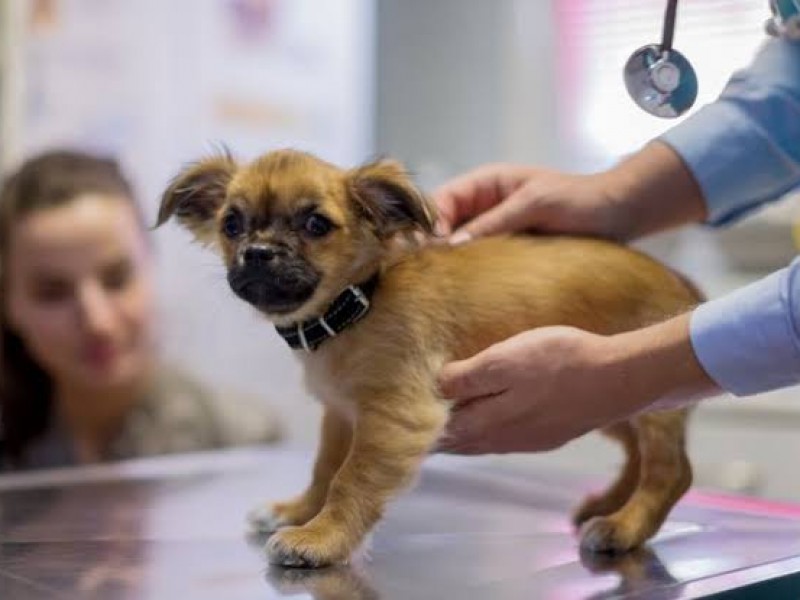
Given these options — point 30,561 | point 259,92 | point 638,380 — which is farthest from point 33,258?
point 638,380

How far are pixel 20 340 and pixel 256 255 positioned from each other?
3.87ft

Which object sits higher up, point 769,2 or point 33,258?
point 769,2

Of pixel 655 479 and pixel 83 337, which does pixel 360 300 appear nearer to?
pixel 655 479

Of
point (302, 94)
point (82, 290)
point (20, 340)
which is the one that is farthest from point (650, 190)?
point (302, 94)

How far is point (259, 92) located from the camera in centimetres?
258

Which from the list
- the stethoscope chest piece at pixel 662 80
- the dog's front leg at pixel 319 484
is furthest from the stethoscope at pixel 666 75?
the dog's front leg at pixel 319 484

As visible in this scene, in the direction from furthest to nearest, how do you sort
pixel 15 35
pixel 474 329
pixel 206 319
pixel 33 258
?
pixel 206 319, pixel 15 35, pixel 33 258, pixel 474 329

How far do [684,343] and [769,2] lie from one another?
28 cm

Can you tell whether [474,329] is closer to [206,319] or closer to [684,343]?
[684,343]

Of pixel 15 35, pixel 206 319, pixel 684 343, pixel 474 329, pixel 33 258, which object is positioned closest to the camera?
pixel 684 343

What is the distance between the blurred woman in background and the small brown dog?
865 mm

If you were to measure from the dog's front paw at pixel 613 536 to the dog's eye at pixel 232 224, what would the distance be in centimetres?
38

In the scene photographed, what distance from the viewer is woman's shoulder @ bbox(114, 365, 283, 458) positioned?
78.0 inches

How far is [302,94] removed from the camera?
2.65 m
